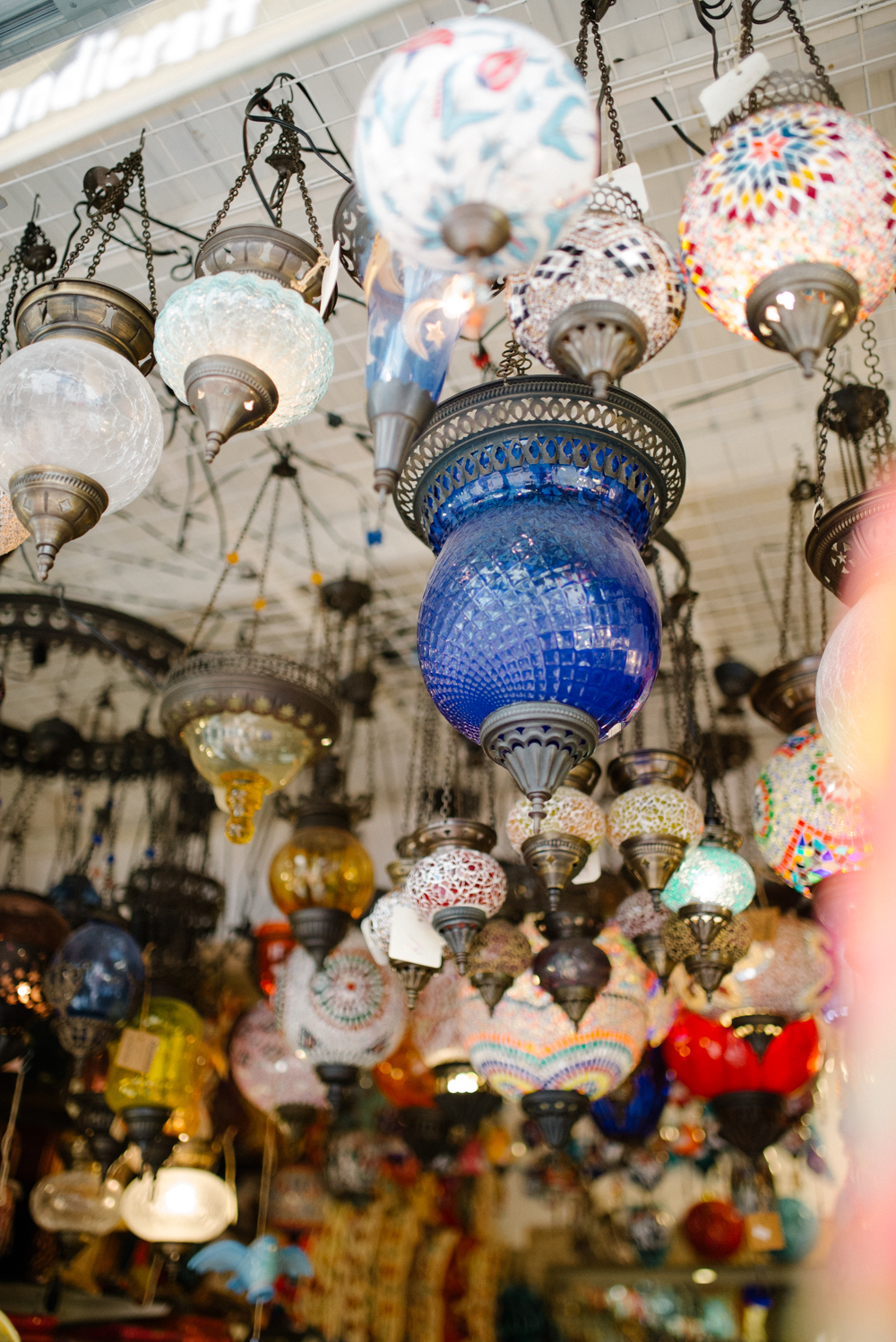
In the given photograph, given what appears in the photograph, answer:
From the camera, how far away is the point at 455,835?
1.93 m

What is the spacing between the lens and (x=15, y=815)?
4.78 metres

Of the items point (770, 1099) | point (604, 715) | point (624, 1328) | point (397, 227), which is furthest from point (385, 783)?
point (397, 227)

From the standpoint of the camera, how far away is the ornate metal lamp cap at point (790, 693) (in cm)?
189

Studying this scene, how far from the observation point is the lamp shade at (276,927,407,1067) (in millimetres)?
2426

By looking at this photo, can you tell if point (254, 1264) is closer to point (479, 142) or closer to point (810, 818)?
point (810, 818)

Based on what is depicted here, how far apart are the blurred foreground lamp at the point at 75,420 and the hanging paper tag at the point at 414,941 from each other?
1010 millimetres

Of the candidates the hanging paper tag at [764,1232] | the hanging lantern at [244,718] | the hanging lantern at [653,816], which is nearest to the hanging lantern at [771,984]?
the hanging lantern at [653,816]

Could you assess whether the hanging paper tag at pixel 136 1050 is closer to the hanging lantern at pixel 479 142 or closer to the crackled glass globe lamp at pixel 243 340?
the crackled glass globe lamp at pixel 243 340

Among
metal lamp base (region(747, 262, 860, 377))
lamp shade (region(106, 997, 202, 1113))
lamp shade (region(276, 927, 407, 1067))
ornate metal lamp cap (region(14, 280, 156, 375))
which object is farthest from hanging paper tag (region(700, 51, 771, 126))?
lamp shade (region(106, 997, 202, 1113))

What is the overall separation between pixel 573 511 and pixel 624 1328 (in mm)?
5395

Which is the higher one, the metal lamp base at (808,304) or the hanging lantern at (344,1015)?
the metal lamp base at (808,304)

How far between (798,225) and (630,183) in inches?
11.1

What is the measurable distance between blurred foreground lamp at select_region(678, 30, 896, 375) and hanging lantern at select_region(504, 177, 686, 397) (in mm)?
51

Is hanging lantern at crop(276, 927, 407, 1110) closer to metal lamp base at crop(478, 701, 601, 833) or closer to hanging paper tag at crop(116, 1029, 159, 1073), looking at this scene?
hanging paper tag at crop(116, 1029, 159, 1073)
